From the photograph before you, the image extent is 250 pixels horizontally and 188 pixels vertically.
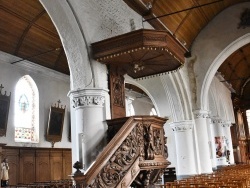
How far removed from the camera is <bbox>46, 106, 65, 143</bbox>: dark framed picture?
13250 millimetres

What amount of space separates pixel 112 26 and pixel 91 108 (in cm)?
243

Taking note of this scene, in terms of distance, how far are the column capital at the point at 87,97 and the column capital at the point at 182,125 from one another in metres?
6.40

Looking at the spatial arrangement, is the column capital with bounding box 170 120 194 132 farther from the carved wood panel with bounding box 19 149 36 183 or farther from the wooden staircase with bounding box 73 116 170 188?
the wooden staircase with bounding box 73 116 170 188

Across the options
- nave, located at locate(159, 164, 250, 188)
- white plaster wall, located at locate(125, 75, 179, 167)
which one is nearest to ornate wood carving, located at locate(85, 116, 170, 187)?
nave, located at locate(159, 164, 250, 188)

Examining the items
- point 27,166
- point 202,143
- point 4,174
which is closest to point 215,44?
point 202,143

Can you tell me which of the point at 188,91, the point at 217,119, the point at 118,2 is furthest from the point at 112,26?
the point at 217,119

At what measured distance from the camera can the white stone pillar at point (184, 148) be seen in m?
12.0

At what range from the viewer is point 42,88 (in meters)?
13.5

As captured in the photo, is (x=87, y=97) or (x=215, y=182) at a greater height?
(x=87, y=97)

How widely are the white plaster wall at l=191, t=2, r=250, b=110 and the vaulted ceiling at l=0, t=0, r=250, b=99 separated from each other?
277mm

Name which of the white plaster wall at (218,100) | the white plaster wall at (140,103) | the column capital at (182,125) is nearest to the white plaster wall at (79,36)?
the column capital at (182,125)

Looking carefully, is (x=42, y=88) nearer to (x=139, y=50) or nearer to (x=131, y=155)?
(x=139, y=50)

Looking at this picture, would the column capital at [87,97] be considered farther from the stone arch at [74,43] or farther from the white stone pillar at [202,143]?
the white stone pillar at [202,143]

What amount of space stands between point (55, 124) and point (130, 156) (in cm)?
842
